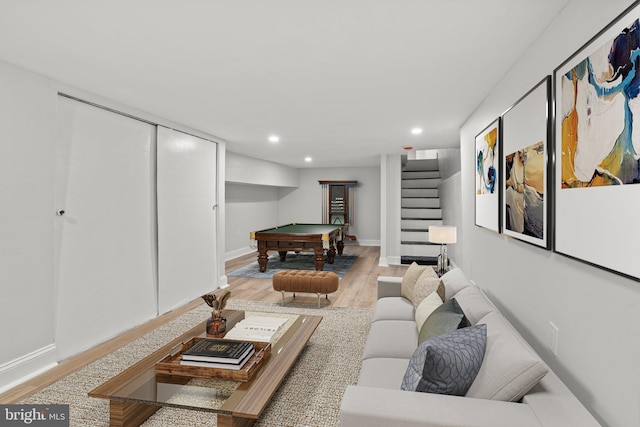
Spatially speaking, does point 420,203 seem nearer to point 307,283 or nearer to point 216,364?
point 307,283

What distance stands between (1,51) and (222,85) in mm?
1405

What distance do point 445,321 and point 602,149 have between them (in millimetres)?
1027

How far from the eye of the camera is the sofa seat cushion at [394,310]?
8.67 feet

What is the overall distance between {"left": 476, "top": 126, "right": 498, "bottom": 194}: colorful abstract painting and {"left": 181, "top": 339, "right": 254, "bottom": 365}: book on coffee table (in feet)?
6.94

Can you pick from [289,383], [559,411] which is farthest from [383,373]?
[289,383]

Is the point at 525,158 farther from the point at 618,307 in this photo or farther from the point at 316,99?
the point at 316,99

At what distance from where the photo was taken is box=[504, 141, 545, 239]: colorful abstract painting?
66.9 inches

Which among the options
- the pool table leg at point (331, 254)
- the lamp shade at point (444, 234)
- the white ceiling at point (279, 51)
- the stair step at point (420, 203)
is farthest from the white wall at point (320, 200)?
the white ceiling at point (279, 51)

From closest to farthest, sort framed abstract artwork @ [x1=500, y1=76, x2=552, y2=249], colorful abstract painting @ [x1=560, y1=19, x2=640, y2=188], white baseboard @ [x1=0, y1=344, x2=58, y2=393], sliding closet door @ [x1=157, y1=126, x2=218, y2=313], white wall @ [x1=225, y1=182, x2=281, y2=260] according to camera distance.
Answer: colorful abstract painting @ [x1=560, y1=19, x2=640, y2=188]
framed abstract artwork @ [x1=500, y1=76, x2=552, y2=249]
white baseboard @ [x1=0, y1=344, x2=58, y2=393]
sliding closet door @ [x1=157, y1=126, x2=218, y2=313]
white wall @ [x1=225, y1=182, x2=281, y2=260]

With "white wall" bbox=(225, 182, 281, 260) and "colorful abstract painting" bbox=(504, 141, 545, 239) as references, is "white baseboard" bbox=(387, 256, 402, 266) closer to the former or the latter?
"white wall" bbox=(225, 182, 281, 260)

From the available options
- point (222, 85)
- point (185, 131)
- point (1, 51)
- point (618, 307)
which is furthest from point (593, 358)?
point (185, 131)

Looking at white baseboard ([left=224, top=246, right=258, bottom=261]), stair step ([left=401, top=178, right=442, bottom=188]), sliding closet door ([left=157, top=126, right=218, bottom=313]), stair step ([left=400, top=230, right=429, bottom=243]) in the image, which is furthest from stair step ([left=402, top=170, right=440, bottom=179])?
sliding closet door ([left=157, top=126, right=218, bottom=313])

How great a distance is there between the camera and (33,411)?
207 centimetres

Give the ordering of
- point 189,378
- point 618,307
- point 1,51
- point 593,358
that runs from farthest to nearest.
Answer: point 1,51 → point 189,378 → point 593,358 → point 618,307
